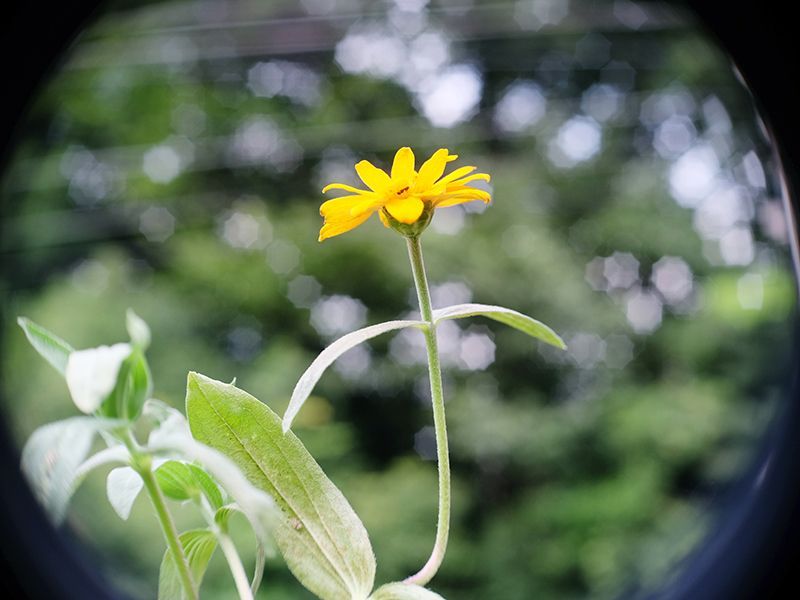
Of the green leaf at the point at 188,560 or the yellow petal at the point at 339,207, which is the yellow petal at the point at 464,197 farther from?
the green leaf at the point at 188,560

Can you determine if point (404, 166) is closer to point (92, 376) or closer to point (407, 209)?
point (407, 209)

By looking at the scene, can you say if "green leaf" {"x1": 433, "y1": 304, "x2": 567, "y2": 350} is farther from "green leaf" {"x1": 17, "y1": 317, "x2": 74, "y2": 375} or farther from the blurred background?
the blurred background

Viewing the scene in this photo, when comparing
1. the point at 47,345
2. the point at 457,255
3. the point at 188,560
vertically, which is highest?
the point at 47,345

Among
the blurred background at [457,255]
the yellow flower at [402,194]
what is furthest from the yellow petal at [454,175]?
the blurred background at [457,255]

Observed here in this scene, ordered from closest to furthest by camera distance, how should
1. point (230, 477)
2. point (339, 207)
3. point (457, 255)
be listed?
point (230, 477)
point (339, 207)
point (457, 255)

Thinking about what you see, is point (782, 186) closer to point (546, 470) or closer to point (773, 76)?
point (773, 76)

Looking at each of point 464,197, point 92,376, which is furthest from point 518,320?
point 92,376

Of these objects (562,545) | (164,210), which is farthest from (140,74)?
(562,545)
